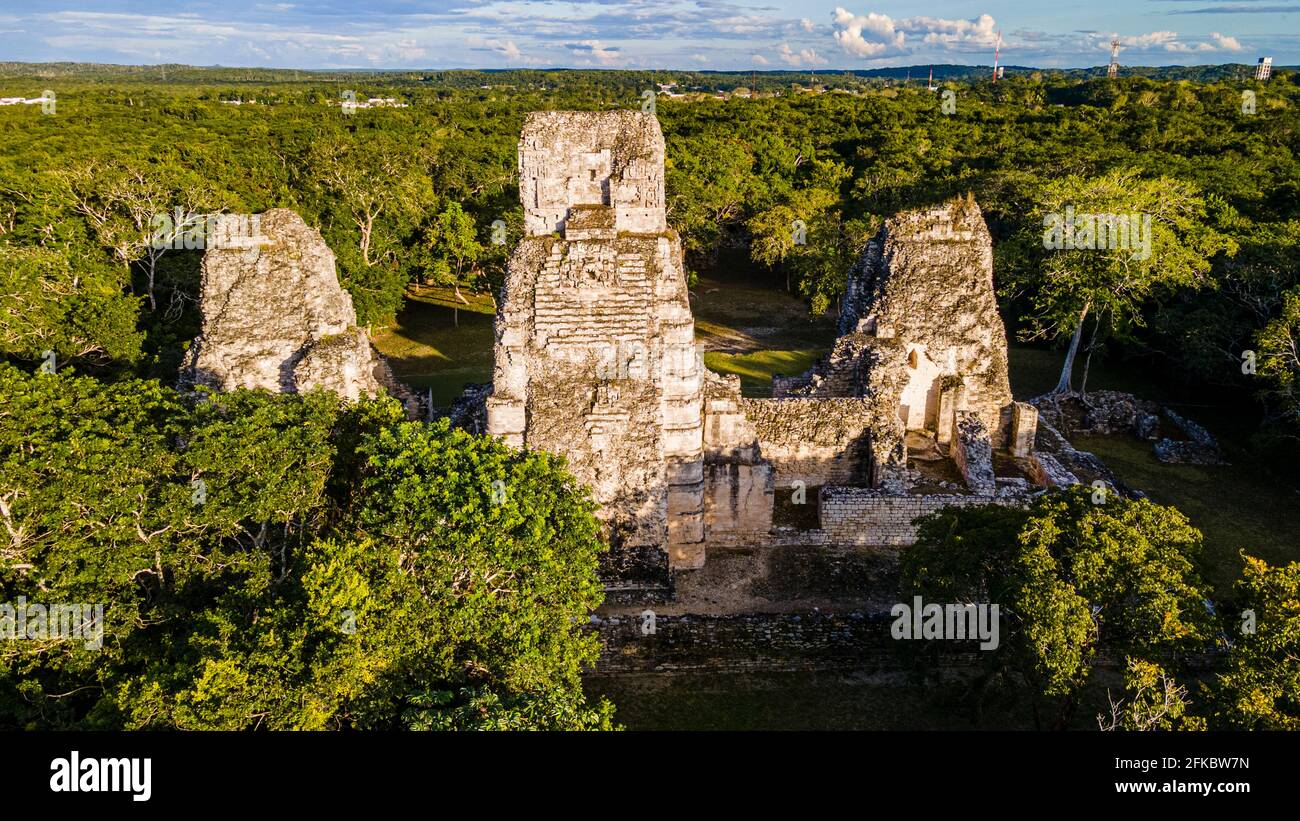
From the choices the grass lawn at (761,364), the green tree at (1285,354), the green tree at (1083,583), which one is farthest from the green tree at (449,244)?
the green tree at (1285,354)

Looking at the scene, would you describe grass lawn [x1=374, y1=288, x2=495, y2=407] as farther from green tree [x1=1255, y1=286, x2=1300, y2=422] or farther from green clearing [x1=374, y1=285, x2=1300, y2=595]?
green tree [x1=1255, y1=286, x2=1300, y2=422]

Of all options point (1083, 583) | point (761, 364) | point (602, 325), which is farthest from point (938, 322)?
point (1083, 583)

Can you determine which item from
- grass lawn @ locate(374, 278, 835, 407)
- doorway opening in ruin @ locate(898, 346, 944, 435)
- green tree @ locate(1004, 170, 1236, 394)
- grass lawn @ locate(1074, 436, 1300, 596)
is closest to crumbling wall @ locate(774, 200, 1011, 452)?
doorway opening in ruin @ locate(898, 346, 944, 435)

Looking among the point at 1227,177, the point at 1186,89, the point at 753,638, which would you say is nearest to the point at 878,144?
the point at 1227,177

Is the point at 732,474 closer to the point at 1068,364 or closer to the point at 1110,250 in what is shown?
the point at 1068,364

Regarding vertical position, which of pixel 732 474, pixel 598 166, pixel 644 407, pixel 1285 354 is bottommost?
pixel 732 474

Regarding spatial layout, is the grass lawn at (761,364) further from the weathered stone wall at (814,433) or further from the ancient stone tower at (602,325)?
the ancient stone tower at (602,325)
